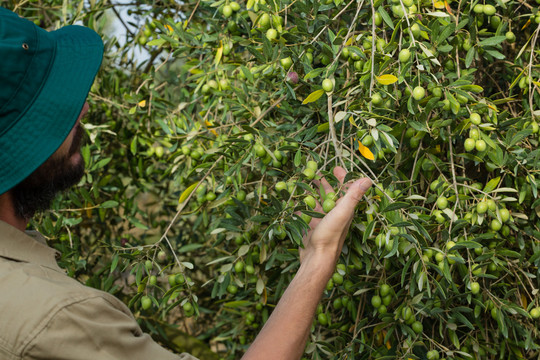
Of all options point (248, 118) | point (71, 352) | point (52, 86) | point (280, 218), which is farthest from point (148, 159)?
point (71, 352)

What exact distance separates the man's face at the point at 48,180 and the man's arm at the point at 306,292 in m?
0.61

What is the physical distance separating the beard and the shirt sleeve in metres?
0.34

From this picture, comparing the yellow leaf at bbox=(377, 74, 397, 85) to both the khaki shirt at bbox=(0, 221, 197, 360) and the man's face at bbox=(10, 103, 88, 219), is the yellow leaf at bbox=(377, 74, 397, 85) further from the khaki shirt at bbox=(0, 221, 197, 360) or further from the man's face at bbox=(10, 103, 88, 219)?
the khaki shirt at bbox=(0, 221, 197, 360)

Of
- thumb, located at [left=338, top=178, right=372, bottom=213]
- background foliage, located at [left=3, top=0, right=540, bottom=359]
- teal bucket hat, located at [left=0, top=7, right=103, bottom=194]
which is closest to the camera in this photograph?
teal bucket hat, located at [left=0, top=7, right=103, bottom=194]

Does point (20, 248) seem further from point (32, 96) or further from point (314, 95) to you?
point (314, 95)

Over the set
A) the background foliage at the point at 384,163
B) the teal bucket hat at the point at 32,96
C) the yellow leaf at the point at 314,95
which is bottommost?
the background foliage at the point at 384,163

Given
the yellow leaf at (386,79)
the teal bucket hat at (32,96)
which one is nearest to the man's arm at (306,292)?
the yellow leaf at (386,79)

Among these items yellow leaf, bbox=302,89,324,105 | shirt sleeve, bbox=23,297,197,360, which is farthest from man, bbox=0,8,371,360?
yellow leaf, bbox=302,89,324,105

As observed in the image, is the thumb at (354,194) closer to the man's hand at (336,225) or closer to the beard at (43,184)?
the man's hand at (336,225)

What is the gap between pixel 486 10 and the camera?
1834 mm

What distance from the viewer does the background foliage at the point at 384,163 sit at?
1.72m

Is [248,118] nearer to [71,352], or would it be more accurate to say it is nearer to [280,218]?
[280,218]

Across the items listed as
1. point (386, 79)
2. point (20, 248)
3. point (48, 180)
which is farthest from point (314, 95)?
point (20, 248)

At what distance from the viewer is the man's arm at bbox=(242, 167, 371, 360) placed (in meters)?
1.44
